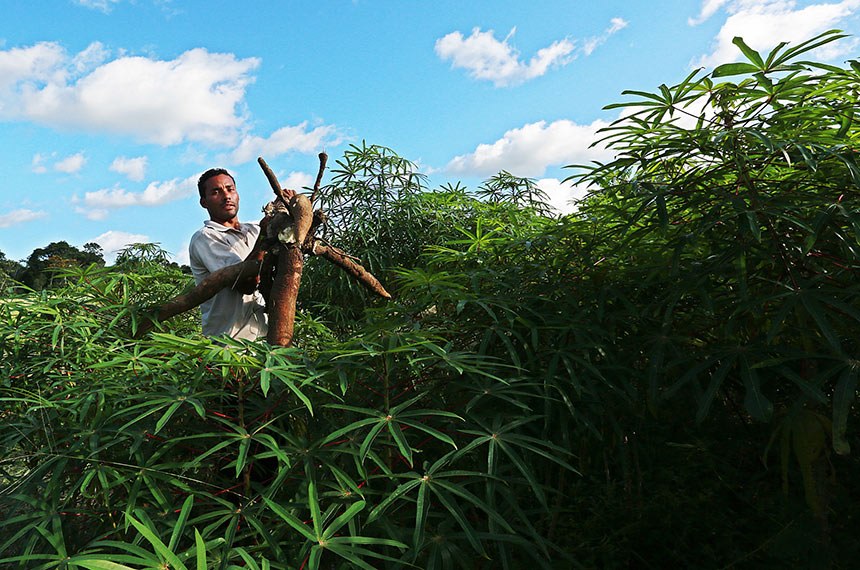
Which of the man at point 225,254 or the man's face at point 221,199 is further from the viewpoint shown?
the man's face at point 221,199

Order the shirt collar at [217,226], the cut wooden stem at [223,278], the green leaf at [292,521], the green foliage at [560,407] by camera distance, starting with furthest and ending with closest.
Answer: the shirt collar at [217,226]
the cut wooden stem at [223,278]
the green foliage at [560,407]
the green leaf at [292,521]

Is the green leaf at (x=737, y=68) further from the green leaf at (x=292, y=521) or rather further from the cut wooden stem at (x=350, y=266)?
the green leaf at (x=292, y=521)

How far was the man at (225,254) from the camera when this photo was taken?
6.52ft

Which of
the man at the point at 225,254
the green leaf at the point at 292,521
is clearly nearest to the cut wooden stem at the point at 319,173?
the man at the point at 225,254

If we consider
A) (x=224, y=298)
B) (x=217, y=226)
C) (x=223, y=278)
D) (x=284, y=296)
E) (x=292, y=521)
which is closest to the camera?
(x=292, y=521)

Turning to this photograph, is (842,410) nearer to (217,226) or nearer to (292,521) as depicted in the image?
(292,521)

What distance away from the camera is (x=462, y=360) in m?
1.38

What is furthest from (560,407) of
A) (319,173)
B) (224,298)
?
(224,298)

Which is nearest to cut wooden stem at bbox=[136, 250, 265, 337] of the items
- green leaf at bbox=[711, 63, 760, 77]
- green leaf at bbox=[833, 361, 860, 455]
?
green leaf at bbox=[711, 63, 760, 77]

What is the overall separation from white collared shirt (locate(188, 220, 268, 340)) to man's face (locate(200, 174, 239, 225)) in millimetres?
87

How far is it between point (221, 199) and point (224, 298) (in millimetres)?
406

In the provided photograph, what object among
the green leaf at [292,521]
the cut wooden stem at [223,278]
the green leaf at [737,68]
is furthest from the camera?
the cut wooden stem at [223,278]

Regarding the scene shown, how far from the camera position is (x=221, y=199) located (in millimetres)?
2203

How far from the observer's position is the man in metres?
1.99
